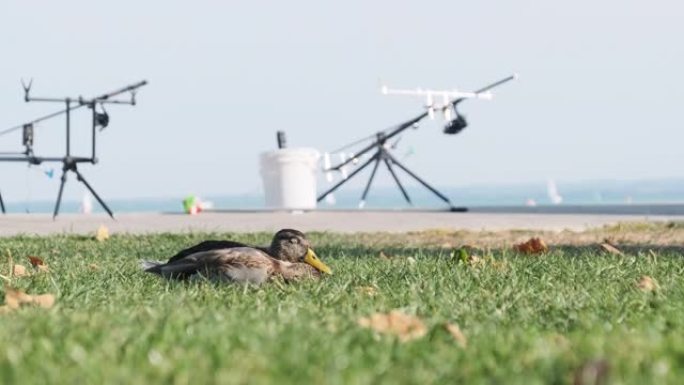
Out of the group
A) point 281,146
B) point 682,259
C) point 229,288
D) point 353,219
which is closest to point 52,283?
point 229,288

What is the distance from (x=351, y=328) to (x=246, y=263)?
2.12 m

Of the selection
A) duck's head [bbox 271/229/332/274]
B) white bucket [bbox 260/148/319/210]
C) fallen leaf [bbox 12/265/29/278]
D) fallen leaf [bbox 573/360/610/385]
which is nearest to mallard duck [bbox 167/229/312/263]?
duck's head [bbox 271/229/332/274]

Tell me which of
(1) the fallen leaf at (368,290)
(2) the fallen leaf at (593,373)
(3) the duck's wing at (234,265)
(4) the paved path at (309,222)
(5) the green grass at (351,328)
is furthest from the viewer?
(4) the paved path at (309,222)

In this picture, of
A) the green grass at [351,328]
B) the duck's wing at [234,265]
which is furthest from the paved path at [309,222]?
the duck's wing at [234,265]

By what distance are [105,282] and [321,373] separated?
344 centimetres

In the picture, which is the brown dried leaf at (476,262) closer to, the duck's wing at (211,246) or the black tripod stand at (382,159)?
the duck's wing at (211,246)

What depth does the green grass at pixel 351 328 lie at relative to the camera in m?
2.97

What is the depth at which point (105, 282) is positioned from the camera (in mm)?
6168

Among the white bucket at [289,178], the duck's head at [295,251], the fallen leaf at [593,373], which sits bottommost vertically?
the fallen leaf at [593,373]

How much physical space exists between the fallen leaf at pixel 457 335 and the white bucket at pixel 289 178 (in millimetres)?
18643

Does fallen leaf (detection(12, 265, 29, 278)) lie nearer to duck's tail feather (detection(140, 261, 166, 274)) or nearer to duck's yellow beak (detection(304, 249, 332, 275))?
duck's tail feather (detection(140, 261, 166, 274))

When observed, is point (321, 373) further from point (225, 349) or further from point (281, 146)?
point (281, 146)

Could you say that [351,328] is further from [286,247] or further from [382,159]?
[382,159]

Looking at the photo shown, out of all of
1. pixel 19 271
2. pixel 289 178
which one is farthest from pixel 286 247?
pixel 289 178
